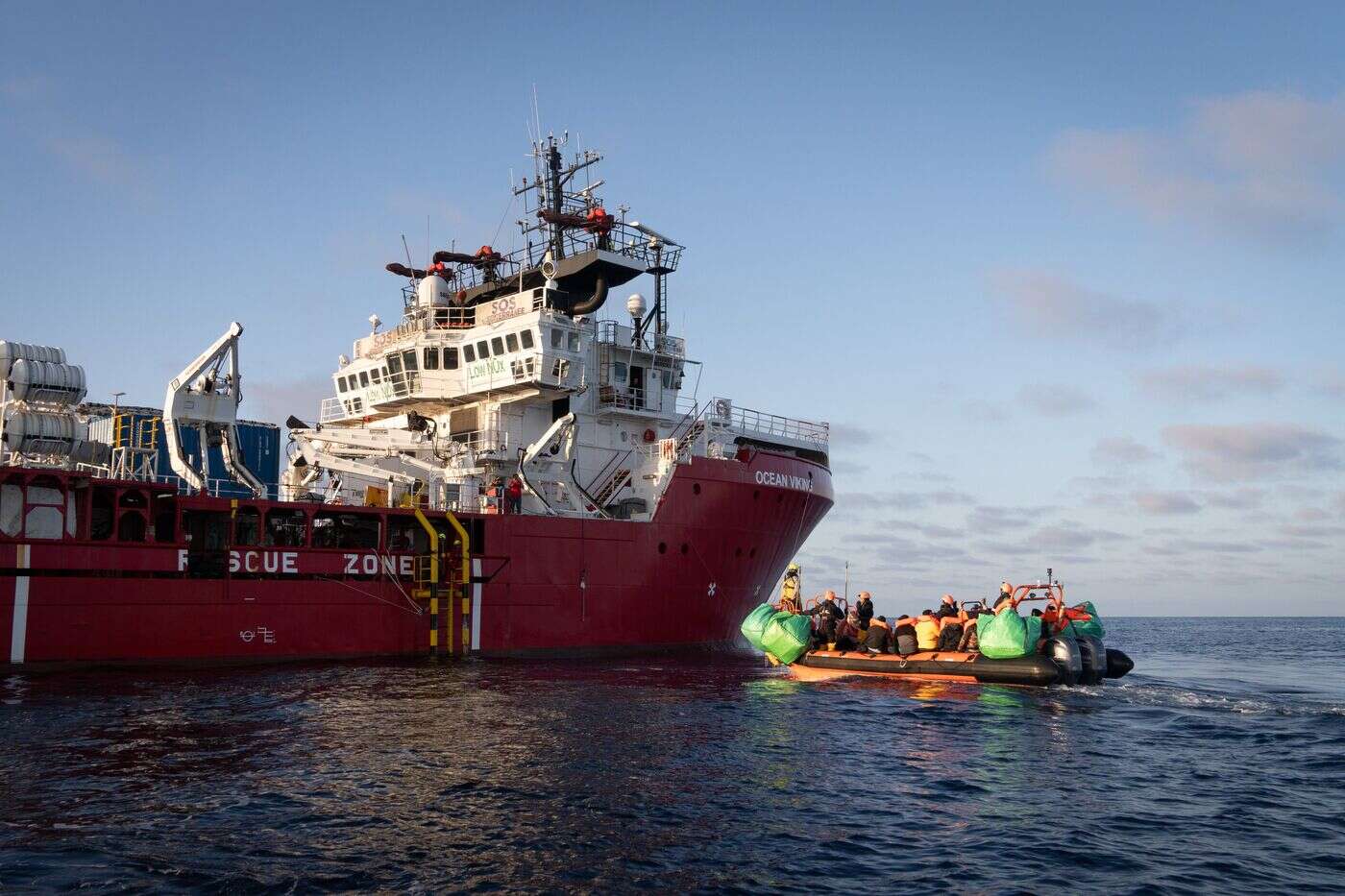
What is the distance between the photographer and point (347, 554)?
88.5 ft

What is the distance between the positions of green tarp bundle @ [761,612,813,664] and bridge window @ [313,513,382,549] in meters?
10.5

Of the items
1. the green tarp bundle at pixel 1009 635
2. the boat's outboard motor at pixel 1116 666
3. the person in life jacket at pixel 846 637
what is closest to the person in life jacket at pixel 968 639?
the green tarp bundle at pixel 1009 635

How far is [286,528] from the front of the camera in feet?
88.7

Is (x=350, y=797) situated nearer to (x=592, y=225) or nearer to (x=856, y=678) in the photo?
(x=856, y=678)

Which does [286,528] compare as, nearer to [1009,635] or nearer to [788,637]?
[788,637]

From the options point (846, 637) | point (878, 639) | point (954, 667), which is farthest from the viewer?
point (846, 637)

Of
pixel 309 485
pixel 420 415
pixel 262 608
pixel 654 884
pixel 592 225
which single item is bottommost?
pixel 654 884

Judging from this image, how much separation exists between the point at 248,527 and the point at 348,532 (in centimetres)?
268

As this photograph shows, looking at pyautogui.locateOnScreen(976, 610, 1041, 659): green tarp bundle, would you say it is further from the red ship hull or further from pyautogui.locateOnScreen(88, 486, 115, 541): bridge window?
pyautogui.locateOnScreen(88, 486, 115, 541): bridge window

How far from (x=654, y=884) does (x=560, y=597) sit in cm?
2042

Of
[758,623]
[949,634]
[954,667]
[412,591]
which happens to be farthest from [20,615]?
[949,634]

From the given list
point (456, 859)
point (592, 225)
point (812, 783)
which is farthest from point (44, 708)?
point (592, 225)

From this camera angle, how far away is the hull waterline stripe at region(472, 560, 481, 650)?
1122 inches

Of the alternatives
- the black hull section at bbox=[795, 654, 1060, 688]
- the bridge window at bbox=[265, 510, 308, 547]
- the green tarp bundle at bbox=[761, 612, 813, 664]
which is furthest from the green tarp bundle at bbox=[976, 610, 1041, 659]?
the bridge window at bbox=[265, 510, 308, 547]
